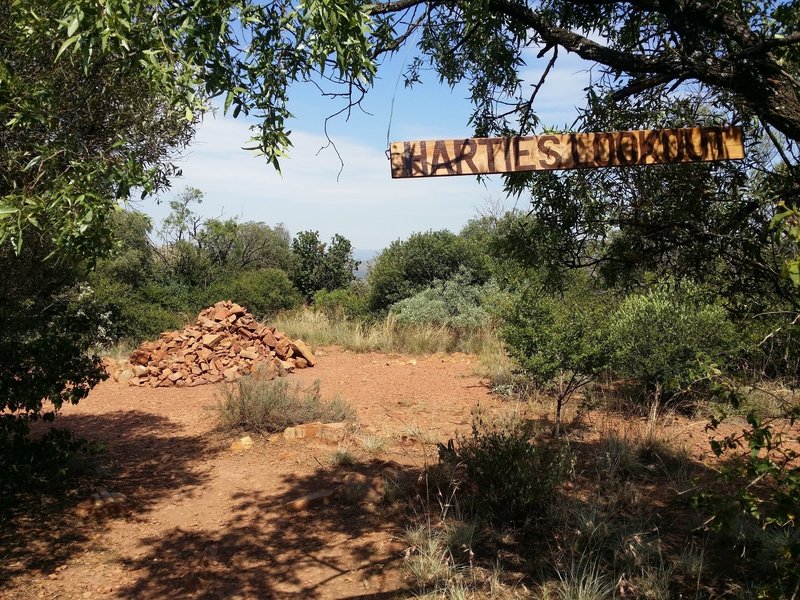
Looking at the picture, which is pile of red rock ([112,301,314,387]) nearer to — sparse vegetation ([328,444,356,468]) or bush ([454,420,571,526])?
sparse vegetation ([328,444,356,468])

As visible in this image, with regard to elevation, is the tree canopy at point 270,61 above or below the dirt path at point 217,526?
above

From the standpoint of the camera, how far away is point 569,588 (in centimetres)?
359

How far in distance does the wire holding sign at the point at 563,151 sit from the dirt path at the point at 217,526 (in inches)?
106

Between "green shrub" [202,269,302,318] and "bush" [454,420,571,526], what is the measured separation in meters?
13.3

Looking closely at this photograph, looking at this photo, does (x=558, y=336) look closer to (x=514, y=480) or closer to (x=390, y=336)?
(x=514, y=480)

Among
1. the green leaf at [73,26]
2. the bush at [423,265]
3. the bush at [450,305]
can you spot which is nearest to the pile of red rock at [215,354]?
the bush at [450,305]

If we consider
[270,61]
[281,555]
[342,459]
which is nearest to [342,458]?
[342,459]

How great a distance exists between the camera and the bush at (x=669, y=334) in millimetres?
7957

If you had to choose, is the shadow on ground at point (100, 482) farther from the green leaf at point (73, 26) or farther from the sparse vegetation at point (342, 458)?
the green leaf at point (73, 26)

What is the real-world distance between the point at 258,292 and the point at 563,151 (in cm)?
1590

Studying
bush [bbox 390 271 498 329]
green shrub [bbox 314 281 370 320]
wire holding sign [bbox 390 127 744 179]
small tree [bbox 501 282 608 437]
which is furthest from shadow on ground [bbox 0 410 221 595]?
green shrub [bbox 314 281 370 320]

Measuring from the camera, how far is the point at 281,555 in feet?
15.1

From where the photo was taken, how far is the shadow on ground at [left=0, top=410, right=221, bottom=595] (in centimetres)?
470

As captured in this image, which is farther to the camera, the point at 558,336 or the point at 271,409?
the point at 271,409
